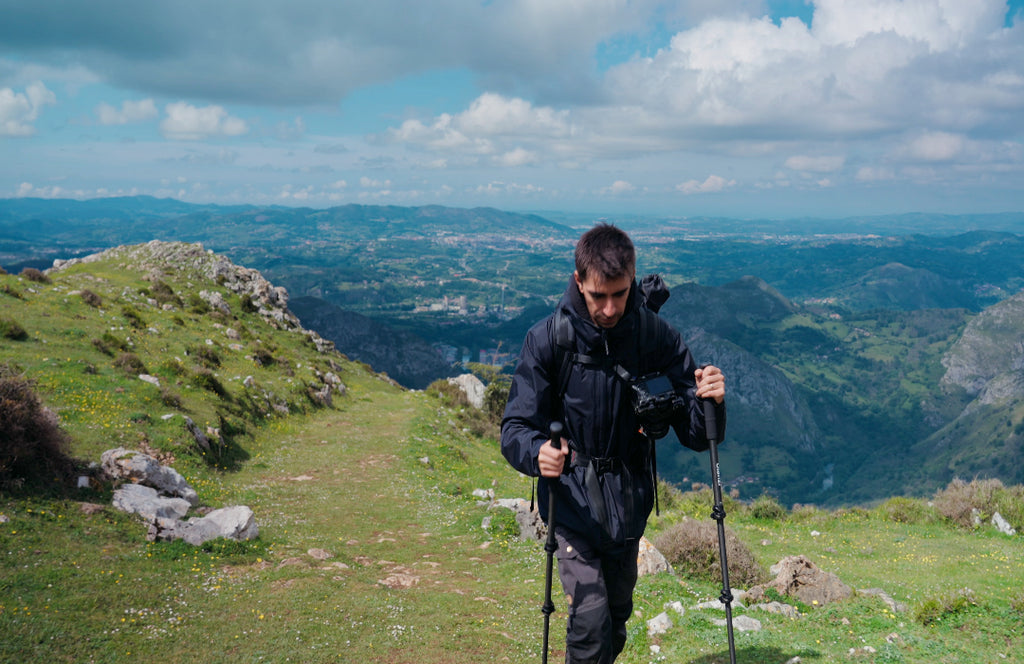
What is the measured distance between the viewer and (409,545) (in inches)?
535

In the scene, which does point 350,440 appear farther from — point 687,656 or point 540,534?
point 687,656

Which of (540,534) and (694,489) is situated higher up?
(540,534)

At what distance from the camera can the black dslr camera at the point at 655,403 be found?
14.8 ft

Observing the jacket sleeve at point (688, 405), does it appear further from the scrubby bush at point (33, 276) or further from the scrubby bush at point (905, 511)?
the scrubby bush at point (33, 276)

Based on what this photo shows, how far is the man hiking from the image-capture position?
4559 millimetres

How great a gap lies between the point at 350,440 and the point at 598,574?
2084 cm

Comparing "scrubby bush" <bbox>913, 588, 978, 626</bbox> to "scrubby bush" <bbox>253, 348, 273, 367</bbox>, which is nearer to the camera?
"scrubby bush" <bbox>913, 588, 978, 626</bbox>

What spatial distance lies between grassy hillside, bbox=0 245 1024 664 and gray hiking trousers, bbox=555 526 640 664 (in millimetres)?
3188

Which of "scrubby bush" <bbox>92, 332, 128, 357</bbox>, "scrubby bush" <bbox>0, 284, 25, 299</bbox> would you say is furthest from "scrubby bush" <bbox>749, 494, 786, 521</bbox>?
"scrubby bush" <bbox>0, 284, 25, 299</bbox>

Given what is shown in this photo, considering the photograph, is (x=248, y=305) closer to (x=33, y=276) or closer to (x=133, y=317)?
(x=33, y=276)

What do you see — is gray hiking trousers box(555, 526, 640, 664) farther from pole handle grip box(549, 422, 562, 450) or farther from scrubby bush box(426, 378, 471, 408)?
scrubby bush box(426, 378, 471, 408)

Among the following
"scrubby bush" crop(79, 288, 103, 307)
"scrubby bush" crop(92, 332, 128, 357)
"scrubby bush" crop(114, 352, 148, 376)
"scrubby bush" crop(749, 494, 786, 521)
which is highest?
"scrubby bush" crop(79, 288, 103, 307)

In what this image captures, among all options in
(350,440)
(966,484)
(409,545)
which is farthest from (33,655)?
(966,484)

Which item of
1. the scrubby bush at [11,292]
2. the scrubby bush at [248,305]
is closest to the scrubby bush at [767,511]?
the scrubby bush at [11,292]
